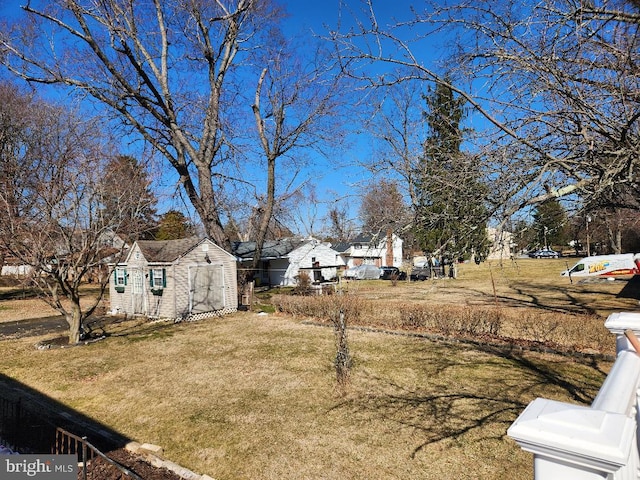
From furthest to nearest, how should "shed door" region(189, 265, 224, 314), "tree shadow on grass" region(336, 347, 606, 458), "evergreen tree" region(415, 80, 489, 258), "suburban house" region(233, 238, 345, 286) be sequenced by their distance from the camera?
"suburban house" region(233, 238, 345, 286) → "shed door" region(189, 265, 224, 314) → "tree shadow on grass" region(336, 347, 606, 458) → "evergreen tree" region(415, 80, 489, 258)

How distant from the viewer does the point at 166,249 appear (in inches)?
671

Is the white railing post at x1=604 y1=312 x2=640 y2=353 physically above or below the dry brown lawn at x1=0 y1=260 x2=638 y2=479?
above

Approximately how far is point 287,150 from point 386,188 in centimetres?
1736

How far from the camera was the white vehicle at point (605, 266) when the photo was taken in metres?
23.2

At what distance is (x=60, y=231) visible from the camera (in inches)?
445

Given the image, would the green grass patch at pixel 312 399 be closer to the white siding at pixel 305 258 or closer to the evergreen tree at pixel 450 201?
the evergreen tree at pixel 450 201

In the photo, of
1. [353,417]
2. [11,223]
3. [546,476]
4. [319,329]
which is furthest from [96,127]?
[546,476]

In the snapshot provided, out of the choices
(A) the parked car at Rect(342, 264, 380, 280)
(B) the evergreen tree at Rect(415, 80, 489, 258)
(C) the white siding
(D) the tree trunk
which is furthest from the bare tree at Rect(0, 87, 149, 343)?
(A) the parked car at Rect(342, 264, 380, 280)

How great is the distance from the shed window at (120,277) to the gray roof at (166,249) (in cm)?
154

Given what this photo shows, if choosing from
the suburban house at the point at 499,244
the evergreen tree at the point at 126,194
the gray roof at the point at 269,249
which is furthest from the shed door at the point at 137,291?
the suburban house at the point at 499,244

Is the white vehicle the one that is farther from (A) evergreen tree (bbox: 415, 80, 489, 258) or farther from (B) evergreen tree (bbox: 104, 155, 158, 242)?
(A) evergreen tree (bbox: 415, 80, 489, 258)

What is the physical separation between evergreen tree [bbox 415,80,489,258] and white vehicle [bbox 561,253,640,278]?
23.5 meters

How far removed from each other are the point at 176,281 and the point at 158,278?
90cm

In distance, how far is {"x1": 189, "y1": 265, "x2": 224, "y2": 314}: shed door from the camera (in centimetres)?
1630
